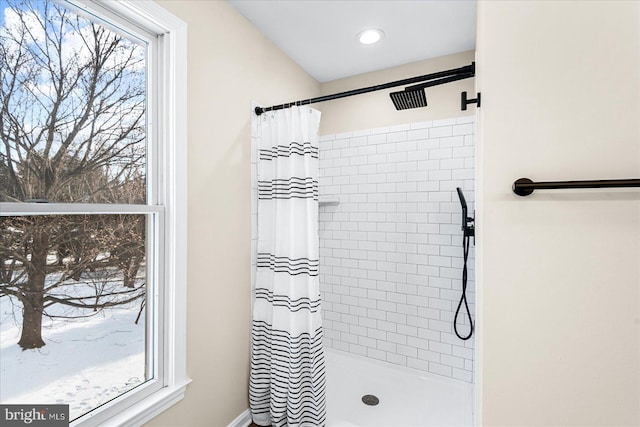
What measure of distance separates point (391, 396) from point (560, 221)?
1795 mm

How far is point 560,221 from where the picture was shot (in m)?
0.82

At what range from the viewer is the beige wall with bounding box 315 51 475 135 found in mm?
2191

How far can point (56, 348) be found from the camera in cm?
105

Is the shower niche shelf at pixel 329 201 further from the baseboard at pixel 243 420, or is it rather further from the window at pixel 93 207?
the baseboard at pixel 243 420

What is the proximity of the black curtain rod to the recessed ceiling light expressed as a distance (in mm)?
1561

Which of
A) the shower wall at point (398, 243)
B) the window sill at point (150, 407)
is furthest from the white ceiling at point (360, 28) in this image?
the window sill at point (150, 407)

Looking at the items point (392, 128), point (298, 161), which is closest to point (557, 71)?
point (298, 161)

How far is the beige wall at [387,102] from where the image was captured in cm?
219

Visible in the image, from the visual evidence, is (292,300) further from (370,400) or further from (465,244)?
(465,244)

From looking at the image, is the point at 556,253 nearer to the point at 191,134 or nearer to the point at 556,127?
the point at 556,127

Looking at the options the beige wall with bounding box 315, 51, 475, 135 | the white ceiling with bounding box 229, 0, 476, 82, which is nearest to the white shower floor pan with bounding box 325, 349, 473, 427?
the beige wall with bounding box 315, 51, 475, 135

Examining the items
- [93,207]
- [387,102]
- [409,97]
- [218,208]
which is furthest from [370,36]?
[93,207]

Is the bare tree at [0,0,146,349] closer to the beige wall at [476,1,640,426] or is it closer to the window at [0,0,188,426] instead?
the window at [0,0,188,426]

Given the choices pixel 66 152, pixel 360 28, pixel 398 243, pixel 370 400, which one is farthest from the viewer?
pixel 398 243
